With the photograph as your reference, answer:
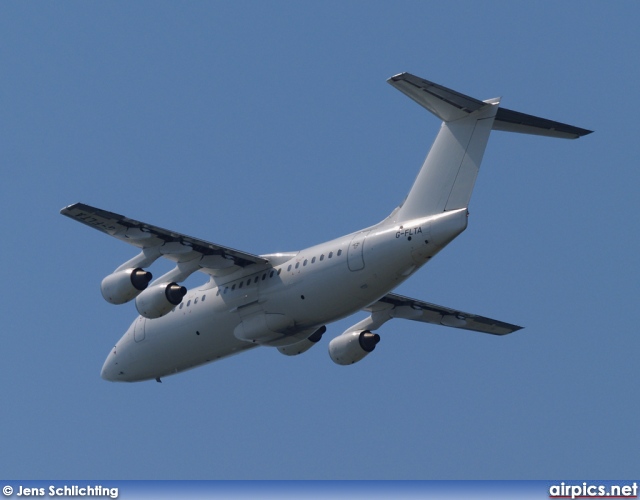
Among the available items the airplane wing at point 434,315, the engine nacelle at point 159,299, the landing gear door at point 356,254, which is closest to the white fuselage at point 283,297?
the landing gear door at point 356,254

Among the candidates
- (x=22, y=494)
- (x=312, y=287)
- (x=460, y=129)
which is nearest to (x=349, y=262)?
(x=312, y=287)

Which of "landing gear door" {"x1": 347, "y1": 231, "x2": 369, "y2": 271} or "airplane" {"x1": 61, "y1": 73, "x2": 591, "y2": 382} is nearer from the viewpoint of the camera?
"airplane" {"x1": 61, "y1": 73, "x2": 591, "y2": 382}

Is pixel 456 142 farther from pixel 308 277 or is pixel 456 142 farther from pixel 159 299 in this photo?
pixel 159 299

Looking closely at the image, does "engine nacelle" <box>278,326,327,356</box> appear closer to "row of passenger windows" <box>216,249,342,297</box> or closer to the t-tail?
"row of passenger windows" <box>216,249,342,297</box>

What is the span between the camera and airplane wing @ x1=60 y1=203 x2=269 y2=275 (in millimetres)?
29422

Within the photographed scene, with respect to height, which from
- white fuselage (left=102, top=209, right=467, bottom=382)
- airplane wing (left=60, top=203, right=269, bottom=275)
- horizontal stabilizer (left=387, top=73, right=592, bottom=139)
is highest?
horizontal stabilizer (left=387, top=73, right=592, bottom=139)

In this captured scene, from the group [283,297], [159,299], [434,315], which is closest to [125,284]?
[159,299]

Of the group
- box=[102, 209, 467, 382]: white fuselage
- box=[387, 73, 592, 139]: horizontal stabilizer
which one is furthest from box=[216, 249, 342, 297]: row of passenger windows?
box=[387, 73, 592, 139]: horizontal stabilizer

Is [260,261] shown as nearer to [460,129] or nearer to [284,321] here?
[284,321]

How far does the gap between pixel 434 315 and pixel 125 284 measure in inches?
338

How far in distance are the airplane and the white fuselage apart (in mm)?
26

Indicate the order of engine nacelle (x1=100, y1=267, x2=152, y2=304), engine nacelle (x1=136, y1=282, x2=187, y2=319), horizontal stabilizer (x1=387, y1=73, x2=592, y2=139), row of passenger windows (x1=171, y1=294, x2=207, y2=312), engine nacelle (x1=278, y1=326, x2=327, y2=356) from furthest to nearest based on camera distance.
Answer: engine nacelle (x1=278, y1=326, x2=327, y2=356) → row of passenger windows (x1=171, y1=294, x2=207, y2=312) → engine nacelle (x1=136, y1=282, x2=187, y2=319) → engine nacelle (x1=100, y1=267, x2=152, y2=304) → horizontal stabilizer (x1=387, y1=73, x2=592, y2=139)

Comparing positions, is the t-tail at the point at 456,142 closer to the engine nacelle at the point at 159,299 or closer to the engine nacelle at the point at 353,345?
the engine nacelle at the point at 159,299

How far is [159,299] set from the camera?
30.4 metres
